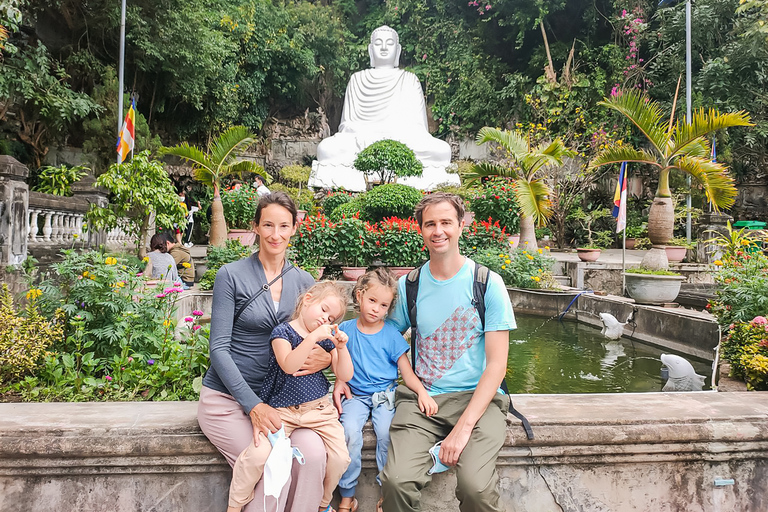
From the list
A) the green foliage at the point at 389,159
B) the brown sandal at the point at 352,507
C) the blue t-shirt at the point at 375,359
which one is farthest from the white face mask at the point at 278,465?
the green foliage at the point at 389,159

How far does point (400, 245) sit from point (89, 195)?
4.50m

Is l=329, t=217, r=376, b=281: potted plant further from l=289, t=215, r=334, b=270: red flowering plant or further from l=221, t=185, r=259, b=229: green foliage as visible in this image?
l=221, t=185, r=259, b=229: green foliage

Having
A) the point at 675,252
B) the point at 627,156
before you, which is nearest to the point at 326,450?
the point at 627,156

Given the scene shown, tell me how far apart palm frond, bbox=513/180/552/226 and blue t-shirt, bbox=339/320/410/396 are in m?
7.05

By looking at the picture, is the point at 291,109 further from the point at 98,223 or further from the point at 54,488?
the point at 54,488

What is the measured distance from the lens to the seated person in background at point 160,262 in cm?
522

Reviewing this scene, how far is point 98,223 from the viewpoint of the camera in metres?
6.61

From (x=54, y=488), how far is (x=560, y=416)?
1841mm

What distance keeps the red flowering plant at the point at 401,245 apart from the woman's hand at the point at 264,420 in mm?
6368

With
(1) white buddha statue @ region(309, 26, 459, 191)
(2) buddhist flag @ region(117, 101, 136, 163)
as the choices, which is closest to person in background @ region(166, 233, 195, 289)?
(2) buddhist flag @ region(117, 101, 136, 163)

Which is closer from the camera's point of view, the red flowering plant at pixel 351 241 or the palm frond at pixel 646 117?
the palm frond at pixel 646 117

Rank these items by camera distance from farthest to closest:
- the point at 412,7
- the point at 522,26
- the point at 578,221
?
the point at 412,7, the point at 522,26, the point at 578,221

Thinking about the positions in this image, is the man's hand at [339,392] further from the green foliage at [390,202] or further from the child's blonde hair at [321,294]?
the green foliage at [390,202]

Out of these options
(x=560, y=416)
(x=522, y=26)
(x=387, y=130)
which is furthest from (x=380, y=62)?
(x=560, y=416)
